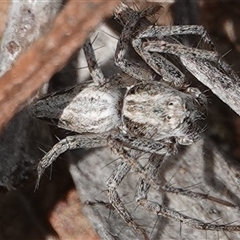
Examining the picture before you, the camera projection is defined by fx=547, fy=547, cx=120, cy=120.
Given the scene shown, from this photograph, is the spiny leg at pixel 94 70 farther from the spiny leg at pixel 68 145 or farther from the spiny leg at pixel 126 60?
the spiny leg at pixel 68 145

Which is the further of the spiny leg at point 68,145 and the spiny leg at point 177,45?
the spiny leg at point 68,145

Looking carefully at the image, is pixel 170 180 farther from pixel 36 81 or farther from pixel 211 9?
pixel 36 81

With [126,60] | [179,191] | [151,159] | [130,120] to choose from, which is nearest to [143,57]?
[126,60]

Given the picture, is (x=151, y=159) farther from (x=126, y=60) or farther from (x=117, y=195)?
(x=126, y=60)

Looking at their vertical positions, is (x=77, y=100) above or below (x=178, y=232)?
above

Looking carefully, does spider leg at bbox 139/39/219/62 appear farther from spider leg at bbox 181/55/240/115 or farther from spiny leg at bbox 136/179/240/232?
spiny leg at bbox 136/179/240/232

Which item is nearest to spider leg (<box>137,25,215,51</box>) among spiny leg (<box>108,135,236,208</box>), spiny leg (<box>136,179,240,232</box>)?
spiny leg (<box>108,135,236,208</box>)

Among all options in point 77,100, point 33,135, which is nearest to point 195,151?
point 77,100

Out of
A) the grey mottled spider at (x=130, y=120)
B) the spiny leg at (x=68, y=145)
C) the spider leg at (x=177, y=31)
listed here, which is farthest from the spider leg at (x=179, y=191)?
the spider leg at (x=177, y=31)
